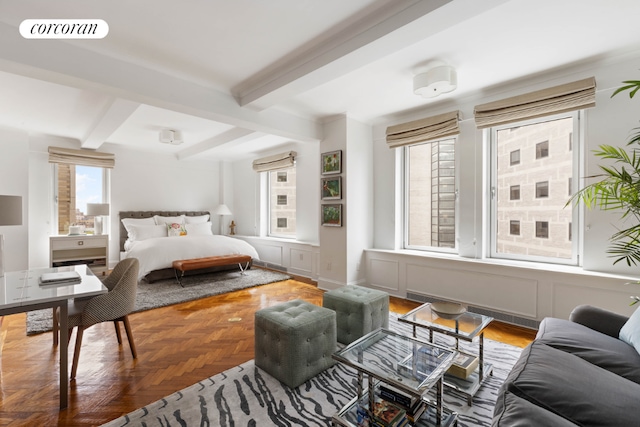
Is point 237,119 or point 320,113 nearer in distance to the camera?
point 237,119

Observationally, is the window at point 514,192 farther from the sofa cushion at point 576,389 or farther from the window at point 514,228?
the sofa cushion at point 576,389

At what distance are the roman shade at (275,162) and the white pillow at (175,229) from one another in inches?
78.4

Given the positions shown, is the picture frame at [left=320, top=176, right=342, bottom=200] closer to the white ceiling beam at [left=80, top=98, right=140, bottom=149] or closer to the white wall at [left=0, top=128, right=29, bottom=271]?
the white ceiling beam at [left=80, top=98, right=140, bottom=149]

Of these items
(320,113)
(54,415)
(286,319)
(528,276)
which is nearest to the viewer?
(54,415)

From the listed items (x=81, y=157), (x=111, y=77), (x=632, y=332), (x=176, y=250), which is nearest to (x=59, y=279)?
(x=111, y=77)

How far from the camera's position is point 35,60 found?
7.10ft

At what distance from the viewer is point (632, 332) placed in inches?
62.9

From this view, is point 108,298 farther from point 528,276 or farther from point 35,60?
point 528,276

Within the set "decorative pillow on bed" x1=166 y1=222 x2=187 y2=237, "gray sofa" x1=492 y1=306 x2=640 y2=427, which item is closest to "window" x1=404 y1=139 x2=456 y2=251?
"gray sofa" x1=492 y1=306 x2=640 y2=427

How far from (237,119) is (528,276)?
141 inches

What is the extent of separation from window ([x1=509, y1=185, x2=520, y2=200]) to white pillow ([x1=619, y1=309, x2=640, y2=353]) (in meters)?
1.90

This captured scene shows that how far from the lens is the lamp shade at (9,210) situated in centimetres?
213

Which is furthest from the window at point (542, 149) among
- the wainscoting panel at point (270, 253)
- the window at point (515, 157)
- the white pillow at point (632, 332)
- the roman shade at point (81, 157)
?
the roman shade at point (81, 157)

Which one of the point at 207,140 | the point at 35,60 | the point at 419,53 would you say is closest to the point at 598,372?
the point at 419,53
